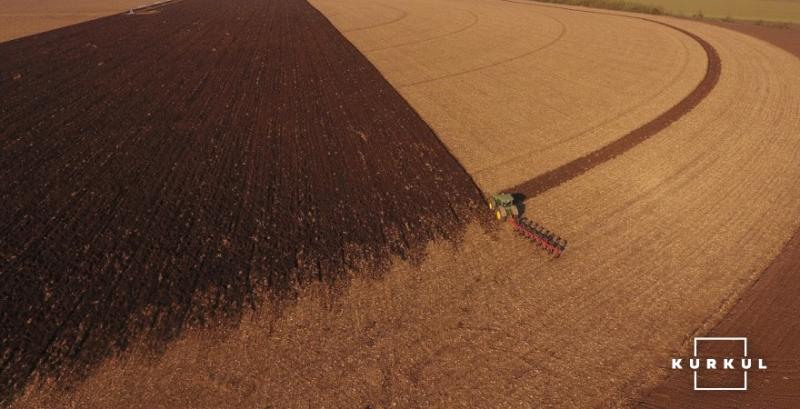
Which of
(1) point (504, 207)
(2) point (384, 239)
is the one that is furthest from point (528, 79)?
(2) point (384, 239)

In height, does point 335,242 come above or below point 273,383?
above

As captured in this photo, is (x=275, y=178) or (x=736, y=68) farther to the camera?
(x=736, y=68)

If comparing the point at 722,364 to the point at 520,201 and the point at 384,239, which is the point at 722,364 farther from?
the point at 384,239

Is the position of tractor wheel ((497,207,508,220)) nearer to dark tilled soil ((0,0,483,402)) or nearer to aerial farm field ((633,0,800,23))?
dark tilled soil ((0,0,483,402))

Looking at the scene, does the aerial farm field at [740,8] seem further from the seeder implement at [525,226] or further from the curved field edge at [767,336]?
the seeder implement at [525,226]

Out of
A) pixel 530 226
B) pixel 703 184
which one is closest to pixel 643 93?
pixel 703 184

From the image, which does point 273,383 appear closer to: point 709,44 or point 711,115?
point 711,115
